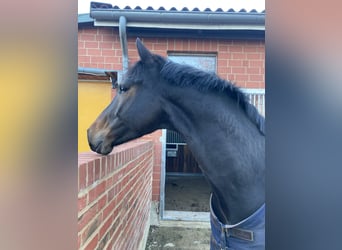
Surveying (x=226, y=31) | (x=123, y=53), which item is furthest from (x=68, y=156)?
→ (x=226, y=31)

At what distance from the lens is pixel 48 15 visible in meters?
0.37

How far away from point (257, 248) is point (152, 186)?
9.93ft

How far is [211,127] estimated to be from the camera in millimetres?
1572

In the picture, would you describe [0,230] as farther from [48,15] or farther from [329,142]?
[329,142]

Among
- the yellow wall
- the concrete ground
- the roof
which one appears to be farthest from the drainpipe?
the concrete ground

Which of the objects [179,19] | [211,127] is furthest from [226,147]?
[179,19]

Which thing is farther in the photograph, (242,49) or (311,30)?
(242,49)

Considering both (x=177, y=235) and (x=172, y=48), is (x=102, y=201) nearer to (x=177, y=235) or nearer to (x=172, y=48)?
(x=177, y=235)

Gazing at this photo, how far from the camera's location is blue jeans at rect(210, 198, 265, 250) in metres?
1.43

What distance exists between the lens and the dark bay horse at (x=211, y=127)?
4.91 ft

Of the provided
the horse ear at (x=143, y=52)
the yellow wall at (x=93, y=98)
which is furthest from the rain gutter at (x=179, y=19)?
the horse ear at (x=143, y=52)

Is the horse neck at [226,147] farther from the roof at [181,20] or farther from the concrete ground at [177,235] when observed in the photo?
the roof at [181,20]

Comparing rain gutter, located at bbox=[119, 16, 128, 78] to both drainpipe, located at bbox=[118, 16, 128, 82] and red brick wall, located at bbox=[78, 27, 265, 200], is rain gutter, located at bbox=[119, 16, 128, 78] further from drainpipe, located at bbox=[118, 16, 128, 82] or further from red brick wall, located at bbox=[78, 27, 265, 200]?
red brick wall, located at bbox=[78, 27, 265, 200]

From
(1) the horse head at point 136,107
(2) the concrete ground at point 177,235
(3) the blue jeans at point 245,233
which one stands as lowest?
(2) the concrete ground at point 177,235
